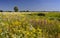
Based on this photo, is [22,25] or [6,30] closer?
[6,30]

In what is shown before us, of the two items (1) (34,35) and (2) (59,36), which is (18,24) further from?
(2) (59,36)

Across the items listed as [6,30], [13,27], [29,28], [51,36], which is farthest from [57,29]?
[6,30]

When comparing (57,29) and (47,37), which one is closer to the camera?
(47,37)

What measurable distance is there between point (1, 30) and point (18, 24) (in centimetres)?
192

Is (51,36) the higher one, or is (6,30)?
(6,30)

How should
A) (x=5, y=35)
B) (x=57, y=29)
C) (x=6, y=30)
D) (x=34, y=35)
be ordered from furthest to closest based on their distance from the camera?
1. (x=57, y=29)
2. (x=34, y=35)
3. (x=6, y=30)
4. (x=5, y=35)

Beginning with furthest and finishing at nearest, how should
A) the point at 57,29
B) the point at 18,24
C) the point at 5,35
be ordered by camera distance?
1. the point at 57,29
2. the point at 18,24
3. the point at 5,35

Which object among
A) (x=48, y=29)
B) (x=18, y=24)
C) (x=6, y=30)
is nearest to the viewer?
(x=6, y=30)

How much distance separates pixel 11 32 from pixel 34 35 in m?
1.29

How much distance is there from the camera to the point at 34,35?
9.84 meters

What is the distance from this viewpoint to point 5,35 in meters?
Answer: 8.41

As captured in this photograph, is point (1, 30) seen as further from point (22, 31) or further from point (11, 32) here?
point (22, 31)

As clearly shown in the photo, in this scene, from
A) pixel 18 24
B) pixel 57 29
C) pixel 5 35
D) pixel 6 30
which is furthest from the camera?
pixel 57 29

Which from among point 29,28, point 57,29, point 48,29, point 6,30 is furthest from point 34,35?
point 57,29
